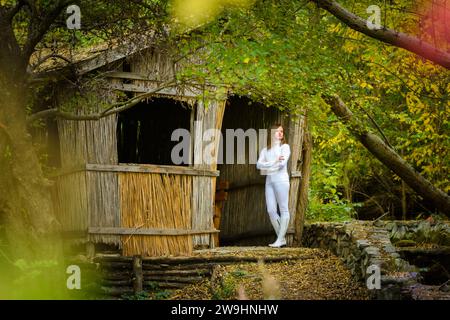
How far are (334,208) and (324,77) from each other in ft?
21.6

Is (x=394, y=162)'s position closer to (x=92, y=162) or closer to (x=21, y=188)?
(x=92, y=162)

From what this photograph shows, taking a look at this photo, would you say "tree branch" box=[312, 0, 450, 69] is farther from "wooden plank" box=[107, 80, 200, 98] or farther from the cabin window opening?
the cabin window opening

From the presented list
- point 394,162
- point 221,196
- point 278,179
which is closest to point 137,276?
point 278,179

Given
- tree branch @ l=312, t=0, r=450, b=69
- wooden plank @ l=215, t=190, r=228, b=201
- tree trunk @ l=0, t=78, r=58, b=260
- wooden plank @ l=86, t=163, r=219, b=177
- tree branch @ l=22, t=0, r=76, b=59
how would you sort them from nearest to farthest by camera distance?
tree branch @ l=312, t=0, r=450, b=69 < tree branch @ l=22, t=0, r=76, b=59 < tree trunk @ l=0, t=78, r=58, b=260 < wooden plank @ l=86, t=163, r=219, b=177 < wooden plank @ l=215, t=190, r=228, b=201

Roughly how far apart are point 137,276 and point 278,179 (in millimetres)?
2936

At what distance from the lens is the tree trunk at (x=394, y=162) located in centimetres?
1220

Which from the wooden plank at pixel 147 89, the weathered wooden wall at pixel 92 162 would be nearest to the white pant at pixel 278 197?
the wooden plank at pixel 147 89

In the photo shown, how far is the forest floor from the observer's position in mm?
9344

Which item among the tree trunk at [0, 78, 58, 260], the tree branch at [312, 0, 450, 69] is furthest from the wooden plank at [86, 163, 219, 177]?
the tree branch at [312, 0, 450, 69]

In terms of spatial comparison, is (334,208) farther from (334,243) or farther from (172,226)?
(172,226)

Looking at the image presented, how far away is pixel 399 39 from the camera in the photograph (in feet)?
25.6

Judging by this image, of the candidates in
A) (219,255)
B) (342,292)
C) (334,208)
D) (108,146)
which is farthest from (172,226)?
(334,208)

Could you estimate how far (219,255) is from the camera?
11758 mm

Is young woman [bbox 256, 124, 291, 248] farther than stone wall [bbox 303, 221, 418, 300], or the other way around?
young woman [bbox 256, 124, 291, 248]
